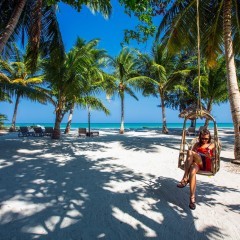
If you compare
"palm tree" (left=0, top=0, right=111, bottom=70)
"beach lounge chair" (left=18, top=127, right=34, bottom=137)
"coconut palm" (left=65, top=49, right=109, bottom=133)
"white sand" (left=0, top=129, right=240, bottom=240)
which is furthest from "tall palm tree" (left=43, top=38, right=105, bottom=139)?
"white sand" (left=0, top=129, right=240, bottom=240)

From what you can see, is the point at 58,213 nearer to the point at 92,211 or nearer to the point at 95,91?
the point at 92,211

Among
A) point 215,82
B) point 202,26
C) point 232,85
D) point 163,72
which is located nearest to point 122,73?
point 163,72

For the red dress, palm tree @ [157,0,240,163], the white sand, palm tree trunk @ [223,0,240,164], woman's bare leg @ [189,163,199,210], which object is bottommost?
the white sand

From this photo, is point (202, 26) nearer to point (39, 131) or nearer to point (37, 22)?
point (37, 22)

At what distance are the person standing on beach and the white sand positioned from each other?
0.46 metres

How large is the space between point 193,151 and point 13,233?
334 centimetres

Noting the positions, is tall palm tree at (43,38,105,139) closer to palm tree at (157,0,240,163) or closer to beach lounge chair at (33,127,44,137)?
beach lounge chair at (33,127,44,137)

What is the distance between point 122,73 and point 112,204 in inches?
756

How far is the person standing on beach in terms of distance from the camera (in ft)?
13.7

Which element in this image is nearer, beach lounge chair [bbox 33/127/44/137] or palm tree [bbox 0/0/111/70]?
palm tree [bbox 0/0/111/70]

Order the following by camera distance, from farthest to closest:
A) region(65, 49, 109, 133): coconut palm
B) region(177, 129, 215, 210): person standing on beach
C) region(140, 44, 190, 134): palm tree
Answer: region(140, 44, 190, 134): palm tree → region(65, 49, 109, 133): coconut palm → region(177, 129, 215, 210): person standing on beach

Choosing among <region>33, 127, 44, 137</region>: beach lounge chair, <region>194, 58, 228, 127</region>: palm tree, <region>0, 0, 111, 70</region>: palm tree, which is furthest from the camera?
<region>194, 58, 228, 127</region>: palm tree

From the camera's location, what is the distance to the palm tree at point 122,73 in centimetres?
2219

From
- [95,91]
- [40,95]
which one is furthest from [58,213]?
[95,91]
